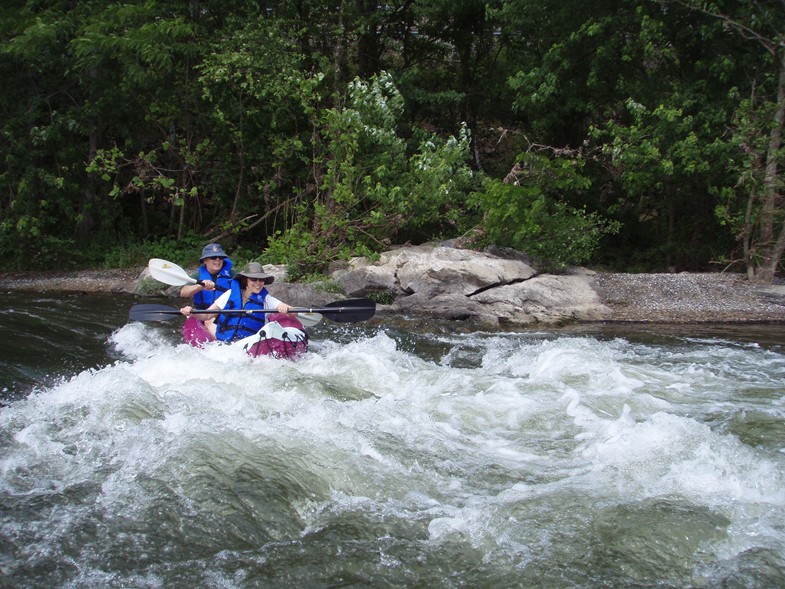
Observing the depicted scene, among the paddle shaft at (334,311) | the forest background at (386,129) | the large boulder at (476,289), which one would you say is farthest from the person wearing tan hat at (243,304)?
the forest background at (386,129)

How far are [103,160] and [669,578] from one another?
37.9 feet

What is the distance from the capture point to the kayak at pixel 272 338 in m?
6.52

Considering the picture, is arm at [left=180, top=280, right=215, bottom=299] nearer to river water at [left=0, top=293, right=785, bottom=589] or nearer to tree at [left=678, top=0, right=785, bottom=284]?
river water at [left=0, top=293, right=785, bottom=589]

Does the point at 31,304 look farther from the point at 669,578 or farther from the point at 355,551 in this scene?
the point at 669,578

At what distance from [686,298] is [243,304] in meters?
5.79

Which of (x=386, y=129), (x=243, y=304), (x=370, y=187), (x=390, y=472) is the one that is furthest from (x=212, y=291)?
(x=386, y=129)

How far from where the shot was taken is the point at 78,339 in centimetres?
786

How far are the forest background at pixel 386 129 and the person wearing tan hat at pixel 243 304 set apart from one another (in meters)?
3.74

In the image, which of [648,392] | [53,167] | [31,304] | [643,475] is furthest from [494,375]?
[53,167]

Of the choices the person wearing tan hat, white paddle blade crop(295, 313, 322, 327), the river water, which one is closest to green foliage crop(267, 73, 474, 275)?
white paddle blade crop(295, 313, 322, 327)

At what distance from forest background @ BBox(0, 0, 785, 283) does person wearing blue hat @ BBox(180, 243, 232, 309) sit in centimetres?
353

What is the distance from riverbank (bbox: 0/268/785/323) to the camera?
904 centimetres

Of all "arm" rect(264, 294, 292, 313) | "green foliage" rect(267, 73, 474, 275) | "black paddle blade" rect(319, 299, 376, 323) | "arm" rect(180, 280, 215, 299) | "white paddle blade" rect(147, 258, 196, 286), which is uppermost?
"green foliage" rect(267, 73, 474, 275)

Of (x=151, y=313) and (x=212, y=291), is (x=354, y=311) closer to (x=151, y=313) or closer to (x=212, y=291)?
(x=212, y=291)
